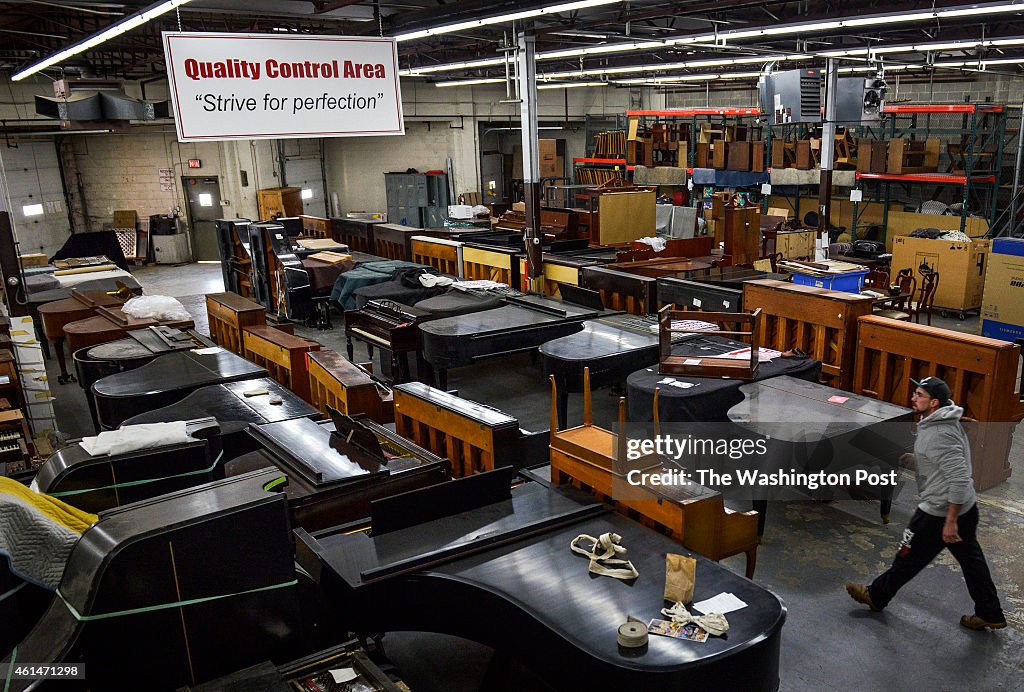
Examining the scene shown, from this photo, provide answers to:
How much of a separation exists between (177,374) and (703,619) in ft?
18.5

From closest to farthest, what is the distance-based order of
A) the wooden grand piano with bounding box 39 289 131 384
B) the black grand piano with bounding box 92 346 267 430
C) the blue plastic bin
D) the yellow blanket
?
1. the yellow blanket
2. the black grand piano with bounding box 92 346 267 430
3. the blue plastic bin
4. the wooden grand piano with bounding box 39 289 131 384

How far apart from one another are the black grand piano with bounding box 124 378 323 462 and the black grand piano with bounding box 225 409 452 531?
0.97ft

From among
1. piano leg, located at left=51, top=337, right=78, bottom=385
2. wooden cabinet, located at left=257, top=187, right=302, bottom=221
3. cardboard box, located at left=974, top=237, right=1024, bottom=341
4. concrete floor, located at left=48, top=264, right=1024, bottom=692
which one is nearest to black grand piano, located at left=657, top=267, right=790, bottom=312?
concrete floor, located at left=48, top=264, right=1024, bottom=692

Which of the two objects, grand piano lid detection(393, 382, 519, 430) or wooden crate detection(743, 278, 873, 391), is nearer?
grand piano lid detection(393, 382, 519, 430)

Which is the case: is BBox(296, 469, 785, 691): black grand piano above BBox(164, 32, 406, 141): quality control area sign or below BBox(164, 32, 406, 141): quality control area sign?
below

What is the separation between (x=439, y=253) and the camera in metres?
13.1

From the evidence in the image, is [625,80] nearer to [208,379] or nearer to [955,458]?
[208,379]

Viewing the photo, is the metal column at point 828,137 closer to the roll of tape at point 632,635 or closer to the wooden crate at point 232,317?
the wooden crate at point 232,317

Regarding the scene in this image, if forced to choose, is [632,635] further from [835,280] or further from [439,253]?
Result: [439,253]

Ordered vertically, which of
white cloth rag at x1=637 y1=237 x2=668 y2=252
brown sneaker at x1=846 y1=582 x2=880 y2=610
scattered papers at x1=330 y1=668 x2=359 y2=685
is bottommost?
brown sneaker at x1=846 y1=582 x2=880 y2=610

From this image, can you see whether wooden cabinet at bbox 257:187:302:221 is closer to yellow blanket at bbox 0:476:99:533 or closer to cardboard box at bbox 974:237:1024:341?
cardboard box at bbox 974:237:1024:341

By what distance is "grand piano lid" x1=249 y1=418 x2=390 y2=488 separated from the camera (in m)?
4.54

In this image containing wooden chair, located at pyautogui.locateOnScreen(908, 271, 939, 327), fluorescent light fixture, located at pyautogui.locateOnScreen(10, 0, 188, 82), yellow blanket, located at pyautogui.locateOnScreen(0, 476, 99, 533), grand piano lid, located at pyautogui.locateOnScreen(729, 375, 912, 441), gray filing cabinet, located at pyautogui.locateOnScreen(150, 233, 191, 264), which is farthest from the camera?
gray filing cabinet, located at pyautogui.locateOnScreen(150, 233, 191, 264)

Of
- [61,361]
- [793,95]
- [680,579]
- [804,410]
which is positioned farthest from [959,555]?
[61,361]
